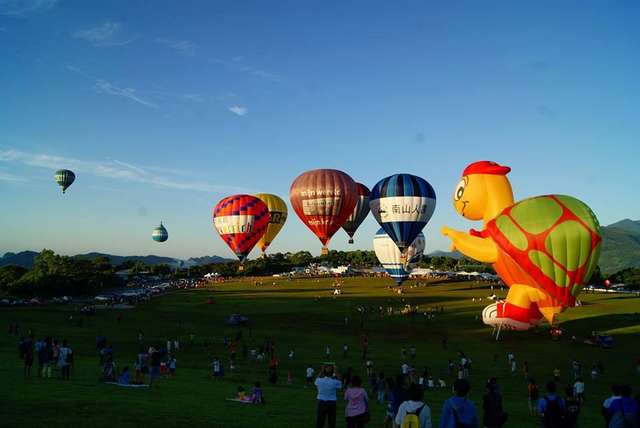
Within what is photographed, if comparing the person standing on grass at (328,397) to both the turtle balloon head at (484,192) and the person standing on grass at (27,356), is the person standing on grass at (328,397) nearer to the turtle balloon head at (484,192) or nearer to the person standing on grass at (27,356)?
the person standing on grass at (27,356)

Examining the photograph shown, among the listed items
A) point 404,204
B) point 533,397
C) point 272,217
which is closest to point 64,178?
point 272,217

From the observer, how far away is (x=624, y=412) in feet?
26.5

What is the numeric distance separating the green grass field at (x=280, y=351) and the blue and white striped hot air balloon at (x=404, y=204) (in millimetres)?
8710

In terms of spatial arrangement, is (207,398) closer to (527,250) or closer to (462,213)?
(527,250)

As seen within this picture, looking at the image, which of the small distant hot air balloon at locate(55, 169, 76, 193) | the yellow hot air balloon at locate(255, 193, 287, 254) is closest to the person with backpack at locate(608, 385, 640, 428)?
the yellow hot air balloon at locate(255, 193, 287, 254)

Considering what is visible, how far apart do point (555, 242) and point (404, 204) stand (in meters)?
22.4

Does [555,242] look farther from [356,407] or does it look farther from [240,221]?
[240,221]

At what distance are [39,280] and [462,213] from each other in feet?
195

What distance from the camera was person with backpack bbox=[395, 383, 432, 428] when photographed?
700 centimetres

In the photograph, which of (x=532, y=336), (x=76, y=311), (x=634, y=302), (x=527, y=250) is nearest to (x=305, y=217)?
(x=76, y=311)

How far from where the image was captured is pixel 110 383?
57.9 ft

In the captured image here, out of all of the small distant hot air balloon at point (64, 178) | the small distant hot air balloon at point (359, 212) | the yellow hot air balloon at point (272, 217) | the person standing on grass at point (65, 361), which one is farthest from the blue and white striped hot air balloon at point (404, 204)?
the small distant hot air balloon at point (64, 178)

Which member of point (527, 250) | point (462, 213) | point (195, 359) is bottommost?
point (195, 359)

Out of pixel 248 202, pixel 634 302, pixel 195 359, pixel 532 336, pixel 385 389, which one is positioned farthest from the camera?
pixel 248 202
